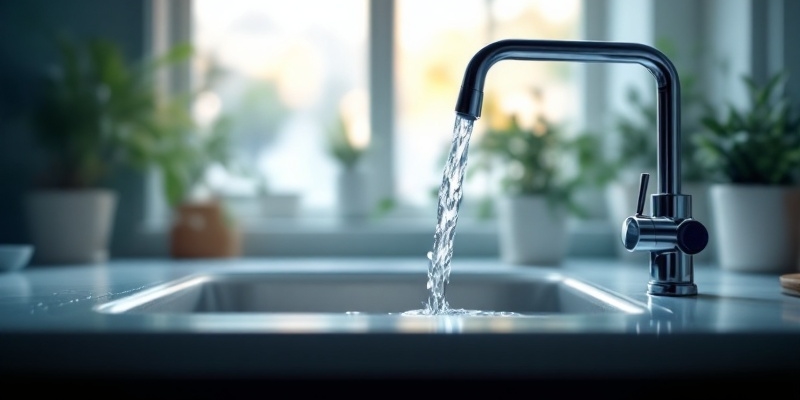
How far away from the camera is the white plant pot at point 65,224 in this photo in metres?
1.62

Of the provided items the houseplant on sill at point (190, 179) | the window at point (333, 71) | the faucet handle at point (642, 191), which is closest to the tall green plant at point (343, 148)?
the window at point (333, 71)

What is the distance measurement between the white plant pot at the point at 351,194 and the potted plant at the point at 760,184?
2.65 ft

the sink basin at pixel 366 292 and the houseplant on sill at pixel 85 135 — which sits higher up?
the houseplant on sill at pixel 85 135

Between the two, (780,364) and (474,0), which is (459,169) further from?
(474,0)

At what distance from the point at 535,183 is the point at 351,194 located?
47 cm

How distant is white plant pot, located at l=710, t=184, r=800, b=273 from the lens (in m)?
1.38

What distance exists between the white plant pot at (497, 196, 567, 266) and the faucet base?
58cm

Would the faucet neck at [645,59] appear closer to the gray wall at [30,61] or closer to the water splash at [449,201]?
the water splash at [449,201]

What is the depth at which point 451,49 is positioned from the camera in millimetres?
1972

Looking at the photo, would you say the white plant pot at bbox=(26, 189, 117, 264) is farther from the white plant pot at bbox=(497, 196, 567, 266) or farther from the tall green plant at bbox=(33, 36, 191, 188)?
the white plant pot at bbox=(497, 196, 567, 266)

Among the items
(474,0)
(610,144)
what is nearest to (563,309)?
(610,144)

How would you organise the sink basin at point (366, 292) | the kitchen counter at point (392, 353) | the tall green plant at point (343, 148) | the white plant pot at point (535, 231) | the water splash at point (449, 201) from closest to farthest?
the kitchen counter at point (392, 353) → the water splash at point (449, 201) → the sink basin at point (366, 292) → the white plant pot at point (535, 231) → the tall green plant at point (343, 148)

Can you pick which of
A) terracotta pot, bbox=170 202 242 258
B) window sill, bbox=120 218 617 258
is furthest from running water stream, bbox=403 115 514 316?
terracotta pot, bbox=170 202 242 258

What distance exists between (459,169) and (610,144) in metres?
0.89
